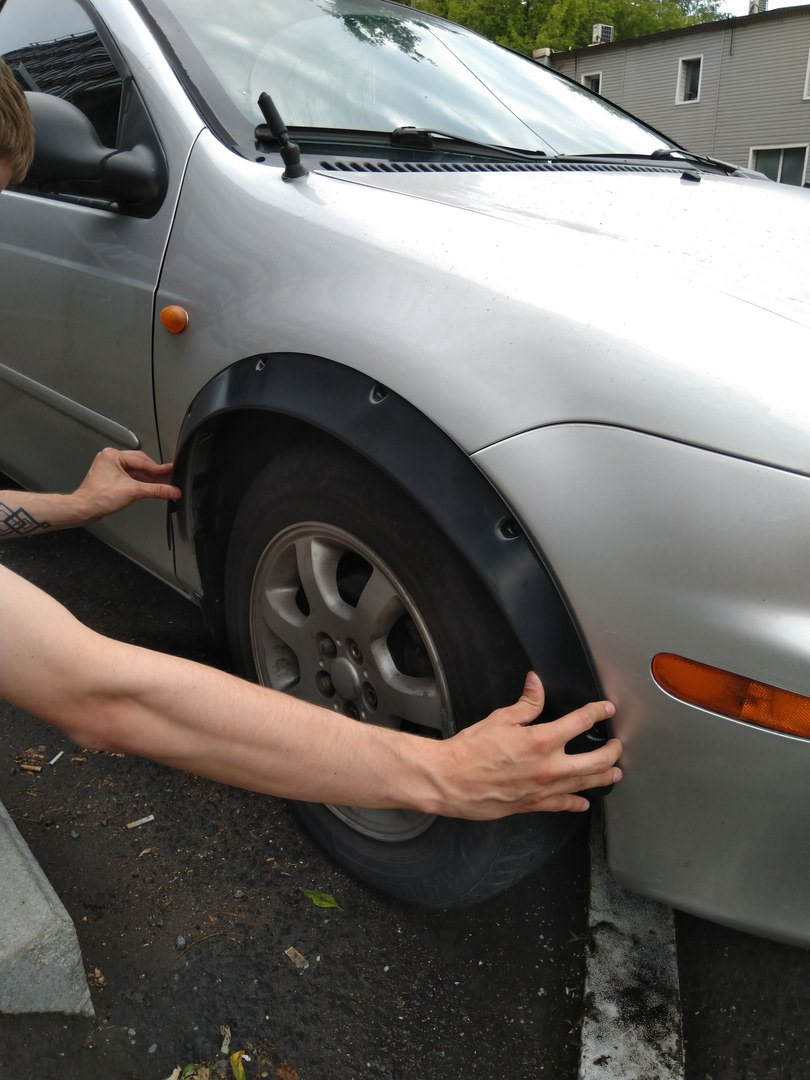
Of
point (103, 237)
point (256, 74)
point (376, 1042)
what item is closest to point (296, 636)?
point (376, 1042)

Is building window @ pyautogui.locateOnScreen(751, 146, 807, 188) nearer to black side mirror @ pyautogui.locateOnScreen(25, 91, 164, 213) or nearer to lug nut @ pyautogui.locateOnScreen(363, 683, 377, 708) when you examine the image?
black side mirror @ pyautogui.locateOnScreen(25, 91, 164, 213)

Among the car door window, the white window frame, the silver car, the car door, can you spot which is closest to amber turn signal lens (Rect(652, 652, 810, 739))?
the silver car

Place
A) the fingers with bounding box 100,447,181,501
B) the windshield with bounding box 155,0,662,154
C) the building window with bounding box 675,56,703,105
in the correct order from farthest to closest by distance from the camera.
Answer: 1. the building window with bounding box 675,56,703,105
2. the windshield with bounding box 155,0,662,154
3. the fingers with bounding box 100,447,181,501

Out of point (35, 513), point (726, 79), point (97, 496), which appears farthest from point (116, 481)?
point (726, 79)

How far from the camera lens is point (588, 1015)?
5.08 ft

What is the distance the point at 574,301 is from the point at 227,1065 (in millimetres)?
1298

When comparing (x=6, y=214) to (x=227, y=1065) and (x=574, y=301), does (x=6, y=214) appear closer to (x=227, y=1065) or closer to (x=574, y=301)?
(x=574, y=301)

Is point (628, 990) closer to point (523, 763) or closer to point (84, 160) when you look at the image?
point (523, 763)

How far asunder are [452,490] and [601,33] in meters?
43.4

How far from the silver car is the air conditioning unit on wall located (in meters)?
41.7

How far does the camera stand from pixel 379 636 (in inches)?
60.9

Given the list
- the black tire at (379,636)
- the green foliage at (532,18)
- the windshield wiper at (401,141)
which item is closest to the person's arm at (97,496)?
the black tire at (379,636)

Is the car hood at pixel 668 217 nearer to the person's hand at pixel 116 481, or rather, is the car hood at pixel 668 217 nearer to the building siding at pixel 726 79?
the person's hand at pixel 116 481

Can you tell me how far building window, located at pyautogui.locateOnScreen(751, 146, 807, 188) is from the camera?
26.7 meters
